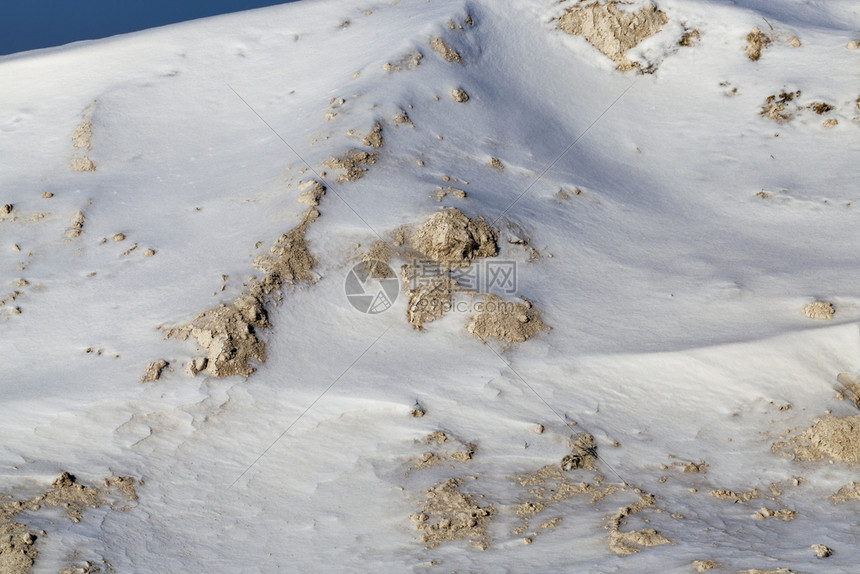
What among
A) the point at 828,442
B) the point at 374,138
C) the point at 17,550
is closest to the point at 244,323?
the point at 17,550

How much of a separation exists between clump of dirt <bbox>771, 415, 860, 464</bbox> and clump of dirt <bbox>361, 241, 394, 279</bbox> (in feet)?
9.28

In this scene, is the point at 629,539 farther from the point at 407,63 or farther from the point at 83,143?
the point at 83,143

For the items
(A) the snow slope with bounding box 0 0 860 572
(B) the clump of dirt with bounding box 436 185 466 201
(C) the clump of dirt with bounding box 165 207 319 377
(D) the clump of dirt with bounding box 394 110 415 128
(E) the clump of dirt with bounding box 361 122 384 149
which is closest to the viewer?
(A) the snow slope with bounding box 0 0 860 572

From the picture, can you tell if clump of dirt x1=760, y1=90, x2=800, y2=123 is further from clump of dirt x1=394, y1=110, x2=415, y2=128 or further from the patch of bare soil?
the patch of bare soil

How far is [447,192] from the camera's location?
6543mm

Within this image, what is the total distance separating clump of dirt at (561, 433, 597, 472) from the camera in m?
4.78

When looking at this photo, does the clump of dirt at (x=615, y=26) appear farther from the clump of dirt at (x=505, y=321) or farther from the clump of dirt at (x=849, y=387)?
the clump of dirt at (x=849, y=387)

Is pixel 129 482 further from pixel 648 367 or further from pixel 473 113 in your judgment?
pixel 473 113

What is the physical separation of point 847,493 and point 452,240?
119 inches

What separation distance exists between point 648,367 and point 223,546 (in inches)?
114

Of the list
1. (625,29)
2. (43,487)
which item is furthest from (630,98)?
(43,487)

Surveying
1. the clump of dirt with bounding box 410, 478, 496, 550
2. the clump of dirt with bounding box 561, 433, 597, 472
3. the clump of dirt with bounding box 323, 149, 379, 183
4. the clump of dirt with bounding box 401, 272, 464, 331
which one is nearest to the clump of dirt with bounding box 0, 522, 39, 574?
the clump of dirt with bounding box 410, 478, 496, 550

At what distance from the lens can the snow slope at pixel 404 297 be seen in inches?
175

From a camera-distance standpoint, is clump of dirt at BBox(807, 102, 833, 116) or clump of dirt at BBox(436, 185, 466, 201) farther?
clump of dirt at BBox(807, 102, 833, 116)
